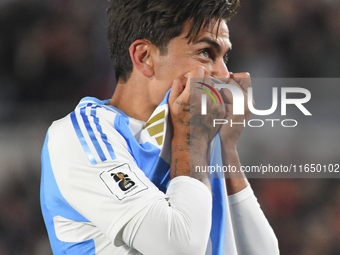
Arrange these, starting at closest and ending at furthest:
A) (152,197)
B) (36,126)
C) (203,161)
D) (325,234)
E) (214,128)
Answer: (152,197), (203,161), (214,128), (36,126), (325,234)

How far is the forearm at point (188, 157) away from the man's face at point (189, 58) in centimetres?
22

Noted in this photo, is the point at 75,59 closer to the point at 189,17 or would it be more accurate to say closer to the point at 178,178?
the point at 189,17

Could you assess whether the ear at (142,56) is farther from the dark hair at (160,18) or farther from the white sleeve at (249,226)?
the white sleeve at (249,226)

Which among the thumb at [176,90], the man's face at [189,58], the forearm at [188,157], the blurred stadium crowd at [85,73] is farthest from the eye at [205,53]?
the blurred stadium crowd at [85,73]

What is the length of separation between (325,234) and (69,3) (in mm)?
2877

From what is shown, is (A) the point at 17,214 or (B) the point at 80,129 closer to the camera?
(B) the point at 80,129

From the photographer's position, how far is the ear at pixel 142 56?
117 cm

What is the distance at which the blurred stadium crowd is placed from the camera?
2.53 metres

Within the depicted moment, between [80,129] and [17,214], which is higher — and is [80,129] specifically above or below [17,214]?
above

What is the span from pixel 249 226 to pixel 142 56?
0.69 meters

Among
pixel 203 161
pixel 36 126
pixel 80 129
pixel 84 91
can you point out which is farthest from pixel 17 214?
pixel 203 161

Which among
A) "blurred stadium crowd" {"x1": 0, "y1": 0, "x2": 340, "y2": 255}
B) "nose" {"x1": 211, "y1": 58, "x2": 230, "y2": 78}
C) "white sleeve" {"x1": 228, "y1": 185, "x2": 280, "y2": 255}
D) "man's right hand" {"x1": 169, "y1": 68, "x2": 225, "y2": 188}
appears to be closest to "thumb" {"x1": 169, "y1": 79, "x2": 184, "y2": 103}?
"man's right hand" {"x1": 169, "y1": 68, "x2": 225, "y2": 188}

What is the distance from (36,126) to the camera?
249cm

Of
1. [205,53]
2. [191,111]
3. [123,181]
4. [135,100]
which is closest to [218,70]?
[205,53]
